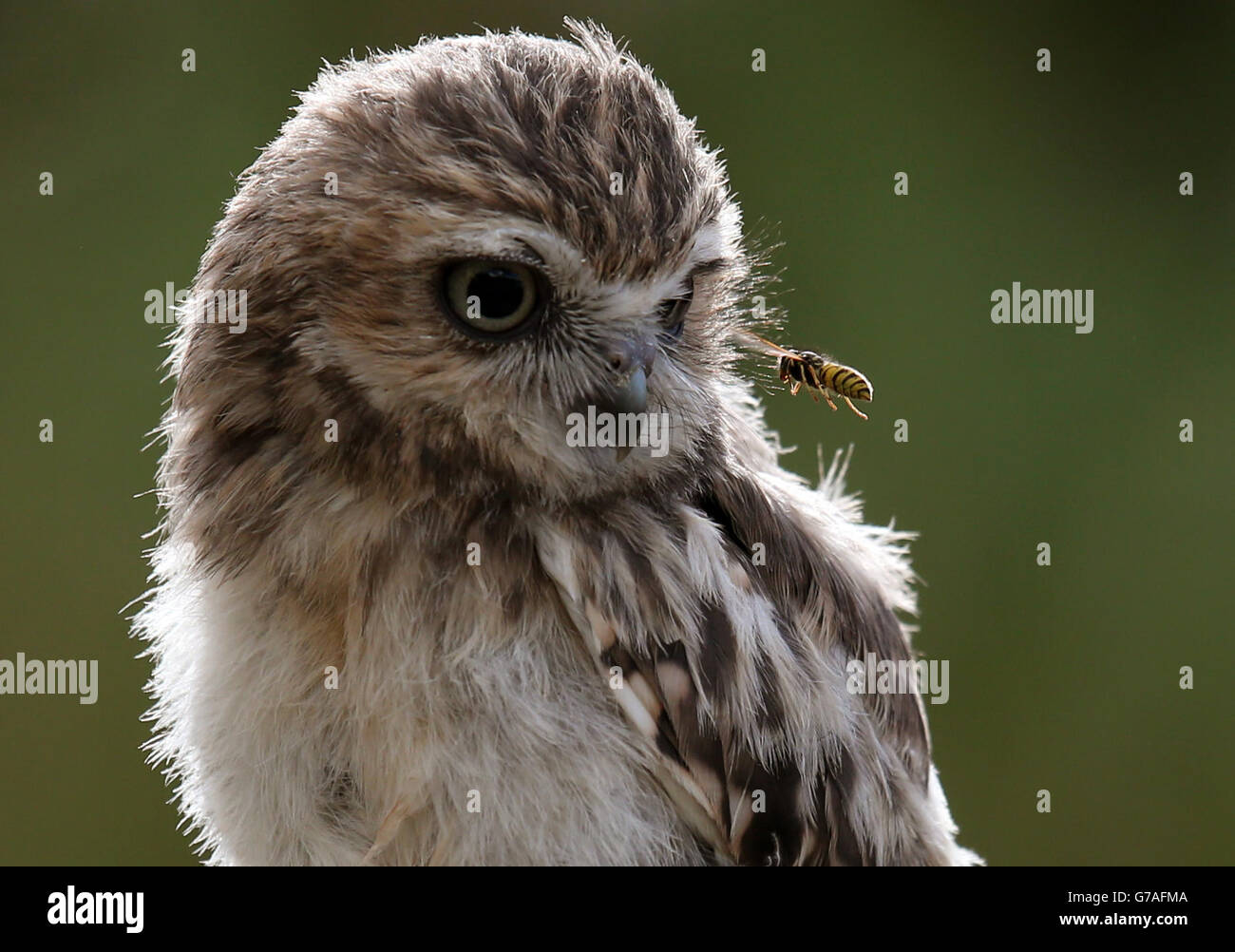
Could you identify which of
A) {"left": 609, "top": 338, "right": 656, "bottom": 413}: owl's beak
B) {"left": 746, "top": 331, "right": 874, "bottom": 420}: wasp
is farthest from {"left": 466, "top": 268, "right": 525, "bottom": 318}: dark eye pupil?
{"left": 746, "top": 331, "right": 874, "bottom": 420}: wasp

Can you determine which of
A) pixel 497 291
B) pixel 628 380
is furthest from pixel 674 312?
pixel 497 291

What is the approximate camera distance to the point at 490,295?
56.1 inches

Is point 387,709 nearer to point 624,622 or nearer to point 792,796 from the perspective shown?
point 624,622

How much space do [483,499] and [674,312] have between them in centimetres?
37

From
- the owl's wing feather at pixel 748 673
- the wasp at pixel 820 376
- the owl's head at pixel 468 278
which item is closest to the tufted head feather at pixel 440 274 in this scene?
the owl's head at pixel 468 278

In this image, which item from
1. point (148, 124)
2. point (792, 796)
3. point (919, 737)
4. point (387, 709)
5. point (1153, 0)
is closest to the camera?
point (387, 709)

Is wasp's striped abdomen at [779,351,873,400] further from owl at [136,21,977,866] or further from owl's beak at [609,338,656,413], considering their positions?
owl's beak at [609,338,656,413]

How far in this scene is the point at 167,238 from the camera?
3.86 metres

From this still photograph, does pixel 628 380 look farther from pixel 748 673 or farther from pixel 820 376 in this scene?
pixel 820 376

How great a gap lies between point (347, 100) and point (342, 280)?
27cm

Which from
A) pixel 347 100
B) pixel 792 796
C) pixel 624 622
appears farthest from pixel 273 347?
pixel 792 796

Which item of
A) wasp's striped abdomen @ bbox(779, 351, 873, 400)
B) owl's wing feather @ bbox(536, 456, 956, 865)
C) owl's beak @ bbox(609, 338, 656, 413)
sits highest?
wasp's striped abdomen @ bbox(779, 351, 873, 400)

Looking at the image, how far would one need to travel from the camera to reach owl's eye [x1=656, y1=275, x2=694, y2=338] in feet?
5.19

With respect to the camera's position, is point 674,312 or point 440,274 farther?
point 674,312
